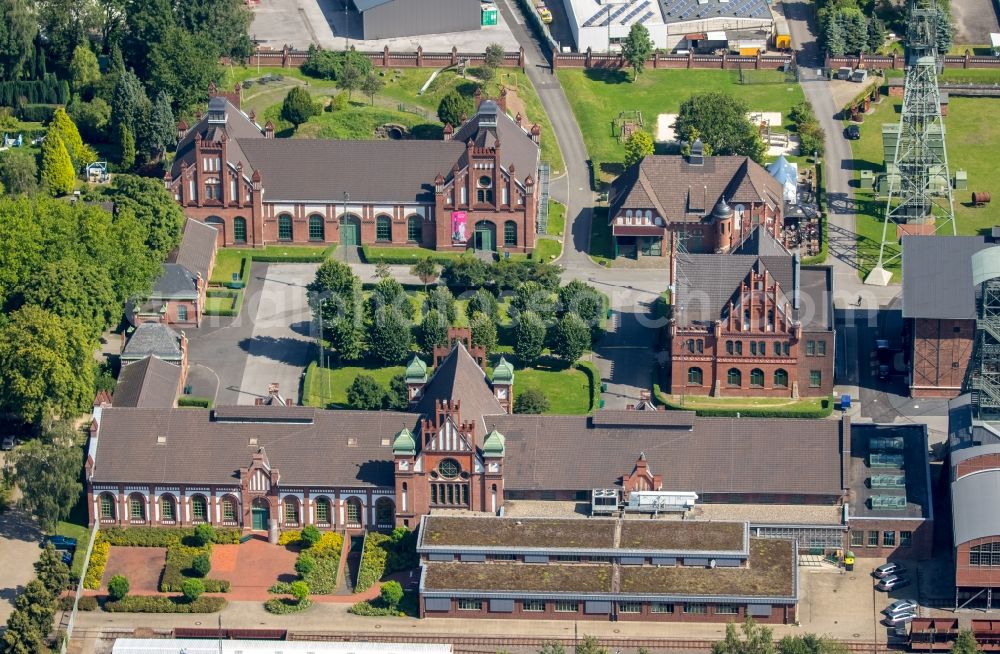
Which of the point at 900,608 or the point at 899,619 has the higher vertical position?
the point at 900,608

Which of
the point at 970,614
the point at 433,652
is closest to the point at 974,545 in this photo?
the point at 970,614

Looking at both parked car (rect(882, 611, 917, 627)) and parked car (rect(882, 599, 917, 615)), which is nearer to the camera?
parked car (rect(882, 611, 917, 627))

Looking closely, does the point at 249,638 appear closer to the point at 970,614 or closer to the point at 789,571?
the point at 789,571

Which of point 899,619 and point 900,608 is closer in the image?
point 899,619

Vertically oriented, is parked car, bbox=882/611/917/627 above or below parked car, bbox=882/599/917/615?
below

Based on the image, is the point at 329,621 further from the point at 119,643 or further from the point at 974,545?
the point at 974,545

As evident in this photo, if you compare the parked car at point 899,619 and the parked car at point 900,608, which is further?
the parked car at point 900,608

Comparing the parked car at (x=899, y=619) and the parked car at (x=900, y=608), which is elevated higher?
the parked car at (x=900, y=608)
